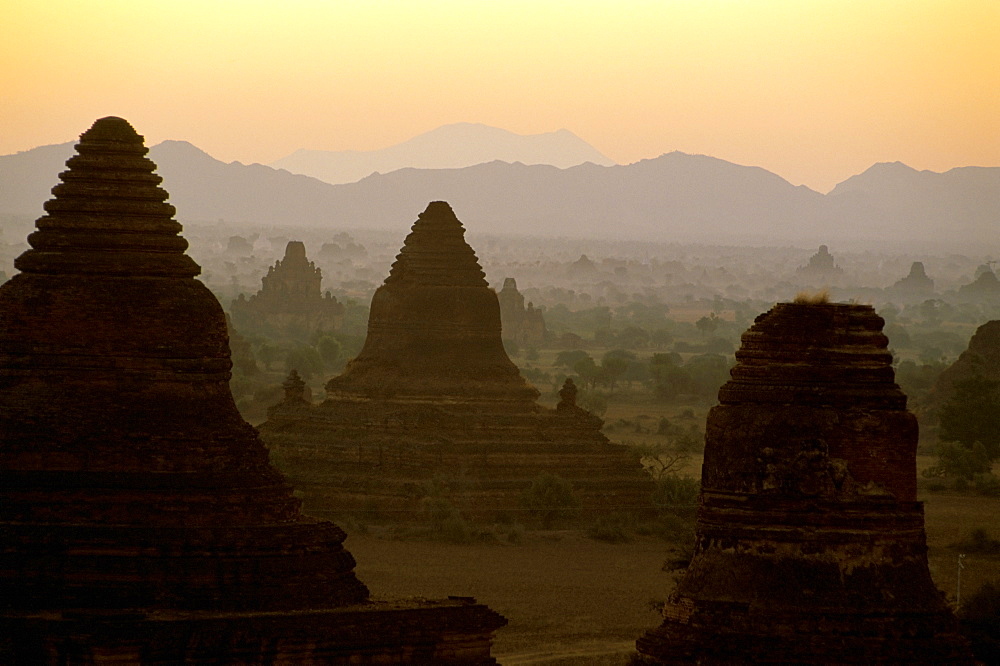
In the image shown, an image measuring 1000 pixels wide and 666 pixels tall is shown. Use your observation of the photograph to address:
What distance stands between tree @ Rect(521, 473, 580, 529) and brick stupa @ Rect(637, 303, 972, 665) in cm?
2421

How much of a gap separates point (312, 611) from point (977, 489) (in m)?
33.1

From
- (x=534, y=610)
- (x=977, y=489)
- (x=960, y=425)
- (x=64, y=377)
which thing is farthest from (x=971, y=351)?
(x=64, y=377)

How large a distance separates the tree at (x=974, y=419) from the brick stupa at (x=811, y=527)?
39.3m

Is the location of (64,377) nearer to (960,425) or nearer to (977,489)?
(977,489)

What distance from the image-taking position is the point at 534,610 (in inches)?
1281

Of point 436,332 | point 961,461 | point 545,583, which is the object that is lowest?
point 545,583

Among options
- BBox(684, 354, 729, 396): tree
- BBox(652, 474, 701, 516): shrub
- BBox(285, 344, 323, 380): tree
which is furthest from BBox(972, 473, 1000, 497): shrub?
BBox(285, 344, 323, 380): tree

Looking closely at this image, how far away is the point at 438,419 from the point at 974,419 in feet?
58.9

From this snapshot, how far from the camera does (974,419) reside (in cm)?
5338

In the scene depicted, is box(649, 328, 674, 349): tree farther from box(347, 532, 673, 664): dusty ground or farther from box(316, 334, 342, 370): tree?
box(347, 532, 673, 664): dusty ground

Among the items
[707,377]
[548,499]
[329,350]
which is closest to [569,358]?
[707,377]

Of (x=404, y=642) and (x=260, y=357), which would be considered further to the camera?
(x=260, y=357)

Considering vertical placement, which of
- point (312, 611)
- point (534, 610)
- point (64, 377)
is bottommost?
point (534, 610)

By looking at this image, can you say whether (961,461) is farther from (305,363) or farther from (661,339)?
(661,339)
